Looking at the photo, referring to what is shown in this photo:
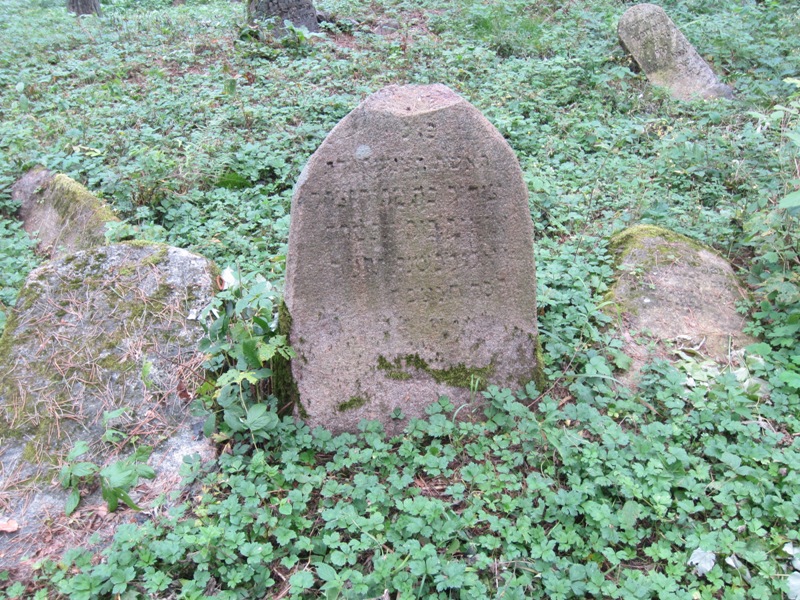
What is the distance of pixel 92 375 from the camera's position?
3.11 metres

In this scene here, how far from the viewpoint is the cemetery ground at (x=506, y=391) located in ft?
7.80

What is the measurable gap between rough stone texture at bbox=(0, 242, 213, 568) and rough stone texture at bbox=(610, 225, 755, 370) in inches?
99.0

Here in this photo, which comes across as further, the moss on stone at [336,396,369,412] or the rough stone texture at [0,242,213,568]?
the moss on stone at [336,396,369,412]

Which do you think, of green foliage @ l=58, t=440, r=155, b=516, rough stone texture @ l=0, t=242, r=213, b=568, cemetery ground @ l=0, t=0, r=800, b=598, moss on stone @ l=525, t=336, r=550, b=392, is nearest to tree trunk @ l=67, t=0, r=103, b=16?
cemetery ground @ l=0, t=0, r=800, b=598

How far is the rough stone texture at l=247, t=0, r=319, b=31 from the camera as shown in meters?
8.11

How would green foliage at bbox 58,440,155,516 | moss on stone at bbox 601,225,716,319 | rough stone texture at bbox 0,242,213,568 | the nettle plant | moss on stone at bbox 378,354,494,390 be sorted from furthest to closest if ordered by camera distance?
moss on stone at bbox 601,225,716,319, moss on stone at bbox 378,354,494,390, the nettle plant, rough stone texture at bbox 0,242,213,568, green foliage at bbox 58,440,155,516

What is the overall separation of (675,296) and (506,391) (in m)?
1.40

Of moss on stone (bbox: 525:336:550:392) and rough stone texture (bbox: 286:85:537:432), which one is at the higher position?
rough stone texture (bbox: 286:85:537:432)

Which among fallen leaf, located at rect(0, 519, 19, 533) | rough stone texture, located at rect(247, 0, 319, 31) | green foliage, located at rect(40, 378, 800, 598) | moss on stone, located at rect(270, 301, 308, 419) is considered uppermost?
rough stone texture, located at rect(247, 0, 319, 31)

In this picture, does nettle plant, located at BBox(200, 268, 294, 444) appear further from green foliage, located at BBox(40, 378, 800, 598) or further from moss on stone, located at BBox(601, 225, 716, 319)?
moss on stone, located at BBox(601, 225, 716, 319)

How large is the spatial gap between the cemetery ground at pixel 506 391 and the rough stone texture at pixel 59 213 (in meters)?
0.17

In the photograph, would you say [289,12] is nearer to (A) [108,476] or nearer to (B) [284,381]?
(B) [284,381]

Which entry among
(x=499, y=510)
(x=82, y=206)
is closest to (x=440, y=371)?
(x=499, y=510)

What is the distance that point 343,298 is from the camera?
300 centimetres
